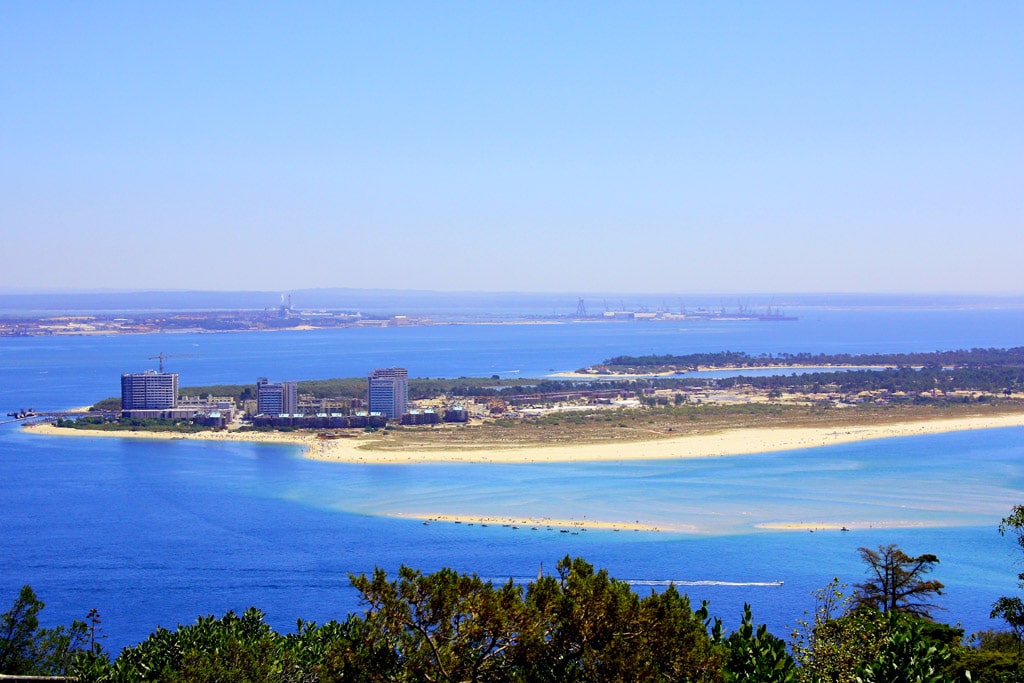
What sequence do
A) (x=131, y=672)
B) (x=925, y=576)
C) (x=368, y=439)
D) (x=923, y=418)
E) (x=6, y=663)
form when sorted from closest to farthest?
(x=131, y=672) → (x=6, y=663) → (x=925, y=576) → (x=368, y=439) → (x=923, y=418)

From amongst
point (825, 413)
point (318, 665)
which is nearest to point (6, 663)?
point (318, 665)

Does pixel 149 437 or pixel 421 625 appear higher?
pixel 421 625

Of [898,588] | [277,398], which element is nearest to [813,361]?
[277,398]

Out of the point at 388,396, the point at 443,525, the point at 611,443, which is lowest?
the point at 443,525

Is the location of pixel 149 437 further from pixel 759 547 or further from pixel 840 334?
pixel 840 334

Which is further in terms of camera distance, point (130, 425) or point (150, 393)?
point (150, 393)

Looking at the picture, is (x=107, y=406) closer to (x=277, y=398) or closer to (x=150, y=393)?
(x=150, y=393)
